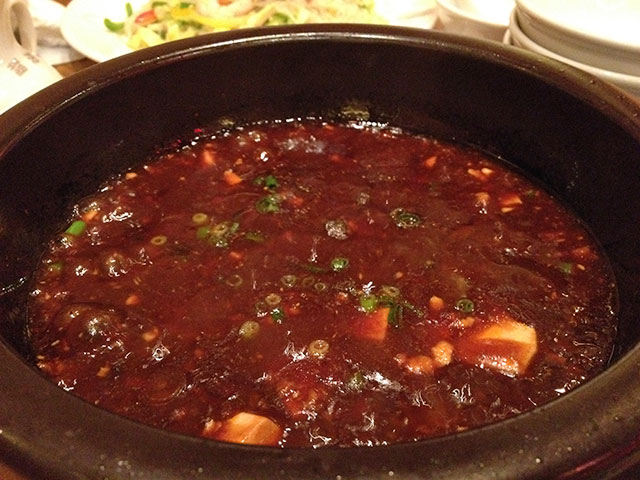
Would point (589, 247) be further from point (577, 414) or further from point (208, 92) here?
point (208, 92)

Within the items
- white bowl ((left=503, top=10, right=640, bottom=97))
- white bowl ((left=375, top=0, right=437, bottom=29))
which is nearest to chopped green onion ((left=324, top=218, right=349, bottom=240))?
white bowl ((left=503, top=10, right=640, bottom=97))

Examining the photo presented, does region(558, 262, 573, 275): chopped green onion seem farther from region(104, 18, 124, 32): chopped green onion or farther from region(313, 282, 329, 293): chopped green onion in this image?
region(104, 18, 124, 32): chopped green onion

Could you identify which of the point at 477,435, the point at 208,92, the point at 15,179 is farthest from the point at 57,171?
the point at 477,435

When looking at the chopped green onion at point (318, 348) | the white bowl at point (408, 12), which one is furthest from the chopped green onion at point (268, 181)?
the white bowl at point (408, 12)

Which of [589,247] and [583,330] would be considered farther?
[589,247]

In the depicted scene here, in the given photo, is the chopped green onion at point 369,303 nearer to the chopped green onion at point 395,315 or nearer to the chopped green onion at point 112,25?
the chopped green onion at point 395,315
